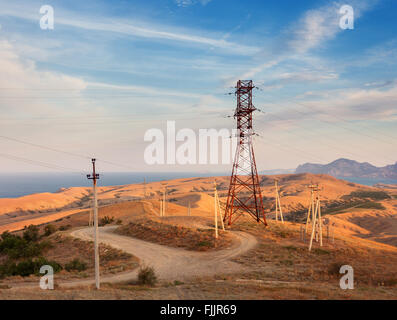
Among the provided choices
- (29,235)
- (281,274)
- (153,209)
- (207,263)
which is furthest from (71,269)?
(153,209)

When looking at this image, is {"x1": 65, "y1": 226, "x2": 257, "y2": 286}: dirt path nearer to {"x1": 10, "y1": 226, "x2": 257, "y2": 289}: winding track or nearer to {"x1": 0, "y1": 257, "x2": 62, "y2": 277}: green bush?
{"x1": 10, "y1": 226, "x2": 257, "y2": 289}: winding track

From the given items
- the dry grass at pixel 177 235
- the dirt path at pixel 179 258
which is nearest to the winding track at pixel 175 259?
the dirt path at pixel 179 258

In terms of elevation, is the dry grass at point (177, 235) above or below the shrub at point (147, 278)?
below

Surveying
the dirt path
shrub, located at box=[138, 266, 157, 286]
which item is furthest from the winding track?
shrub, located at box=[138, 266, 157, 286]

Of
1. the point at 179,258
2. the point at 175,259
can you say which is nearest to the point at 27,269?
the point at 175,259

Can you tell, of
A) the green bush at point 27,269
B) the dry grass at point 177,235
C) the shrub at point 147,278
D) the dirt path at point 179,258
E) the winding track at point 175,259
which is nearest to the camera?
the shrub at point 147,278

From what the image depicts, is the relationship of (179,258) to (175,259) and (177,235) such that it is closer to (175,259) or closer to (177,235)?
(175,259)

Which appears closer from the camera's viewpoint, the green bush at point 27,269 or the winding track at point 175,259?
the winding track at point 175,259

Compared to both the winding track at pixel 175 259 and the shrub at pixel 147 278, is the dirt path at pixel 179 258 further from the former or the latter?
the shrub at pixel 147 278

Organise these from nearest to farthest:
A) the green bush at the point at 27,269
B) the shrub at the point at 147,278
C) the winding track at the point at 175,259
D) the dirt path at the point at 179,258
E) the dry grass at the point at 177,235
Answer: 1. the shrub at the point at 147,278
2. the winding track at the point at 175,259
3. the dirt path at the point at 179,258
4. the green bush at the point at 27,269
5. the dry grass at the point at 177,235
